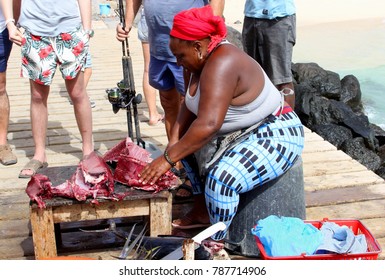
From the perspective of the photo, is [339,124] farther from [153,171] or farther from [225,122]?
[153,171]

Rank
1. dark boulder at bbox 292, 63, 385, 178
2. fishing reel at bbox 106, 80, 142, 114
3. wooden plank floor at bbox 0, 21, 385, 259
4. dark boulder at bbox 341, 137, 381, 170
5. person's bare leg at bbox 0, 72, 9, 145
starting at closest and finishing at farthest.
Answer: wooden plank floor at bbox 0, 21, 385, 259 → fishing reel at bbox 106, 80, 142, 114 → person's bare leg at bbox 0, 72, 9, 145 → dark boulder at bbox 341, 137, 381, 170 → dark boulder at bbox 292, 63, 385, 178

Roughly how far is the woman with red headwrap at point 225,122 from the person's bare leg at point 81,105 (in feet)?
4.42

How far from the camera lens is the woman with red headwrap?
10.4ft

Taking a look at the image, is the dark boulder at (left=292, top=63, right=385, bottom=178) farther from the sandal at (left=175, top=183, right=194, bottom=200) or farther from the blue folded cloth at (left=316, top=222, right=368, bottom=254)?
the blue folded cloth at (left=316, top=222, right=368, bottom=254)

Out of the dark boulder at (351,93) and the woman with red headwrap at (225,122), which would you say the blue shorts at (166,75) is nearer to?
the woman with red headwrap at (225,122)

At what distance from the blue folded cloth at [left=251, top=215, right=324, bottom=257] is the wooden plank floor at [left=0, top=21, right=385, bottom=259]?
84 centimetres

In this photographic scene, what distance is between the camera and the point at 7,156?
5020 mm

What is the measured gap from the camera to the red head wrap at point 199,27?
3.20 m

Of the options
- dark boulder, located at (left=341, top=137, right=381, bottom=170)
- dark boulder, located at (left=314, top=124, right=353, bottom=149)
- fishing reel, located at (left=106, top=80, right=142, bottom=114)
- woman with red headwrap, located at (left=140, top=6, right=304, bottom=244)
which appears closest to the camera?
woman with red headwrap, located at (left=140, top=6, right=304, bottom=244)

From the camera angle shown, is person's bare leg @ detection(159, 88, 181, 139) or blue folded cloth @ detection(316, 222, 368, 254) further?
person's bare leg @ detection(159, 88, 181, 139)

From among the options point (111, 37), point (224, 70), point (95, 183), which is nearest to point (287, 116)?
point (224, 70)

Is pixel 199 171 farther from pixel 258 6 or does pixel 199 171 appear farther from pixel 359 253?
pixel 258 6

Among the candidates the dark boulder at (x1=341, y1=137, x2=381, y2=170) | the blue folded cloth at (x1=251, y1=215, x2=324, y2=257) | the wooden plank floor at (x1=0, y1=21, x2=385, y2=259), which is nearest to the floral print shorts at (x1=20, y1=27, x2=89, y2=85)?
the wooden plank floor at (x1=0, y1=21, x2=385, y2=259)

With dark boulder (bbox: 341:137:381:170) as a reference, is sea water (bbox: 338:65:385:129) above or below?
below
